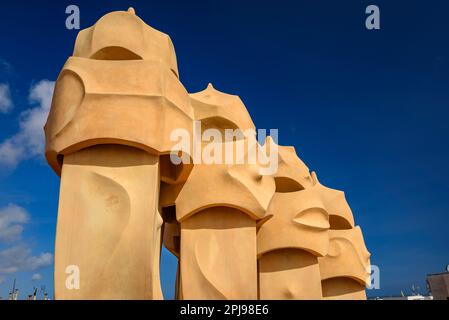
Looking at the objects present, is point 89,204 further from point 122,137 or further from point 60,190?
point 122,137

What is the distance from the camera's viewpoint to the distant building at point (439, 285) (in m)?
33.5

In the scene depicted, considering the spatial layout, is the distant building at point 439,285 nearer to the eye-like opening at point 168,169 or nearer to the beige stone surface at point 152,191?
the beige stone surface at point 152,191

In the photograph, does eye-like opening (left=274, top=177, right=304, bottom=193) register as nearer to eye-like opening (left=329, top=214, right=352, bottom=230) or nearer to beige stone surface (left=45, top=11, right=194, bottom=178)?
eye-like opening (left=329, top=214, right=352, bottom=230)

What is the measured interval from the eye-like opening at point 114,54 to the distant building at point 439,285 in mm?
32562

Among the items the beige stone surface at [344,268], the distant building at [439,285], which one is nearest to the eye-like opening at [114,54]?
the beige stone surface at [344,268]

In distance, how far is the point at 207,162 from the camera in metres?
12.9

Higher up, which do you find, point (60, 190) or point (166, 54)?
point (166, 54)

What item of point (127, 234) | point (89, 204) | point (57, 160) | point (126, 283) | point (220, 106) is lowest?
point (126, 283)

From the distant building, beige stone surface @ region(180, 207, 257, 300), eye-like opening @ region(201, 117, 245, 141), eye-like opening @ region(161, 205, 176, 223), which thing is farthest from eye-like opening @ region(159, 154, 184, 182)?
the distant building

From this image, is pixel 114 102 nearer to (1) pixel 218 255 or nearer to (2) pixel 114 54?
(2) pixel 114 54

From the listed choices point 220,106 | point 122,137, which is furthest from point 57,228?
point 220,106

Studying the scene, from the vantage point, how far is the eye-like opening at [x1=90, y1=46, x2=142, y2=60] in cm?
1143

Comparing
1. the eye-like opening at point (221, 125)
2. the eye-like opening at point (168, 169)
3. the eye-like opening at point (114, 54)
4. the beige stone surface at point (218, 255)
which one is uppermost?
the eye-like opening at point (114, 54)
